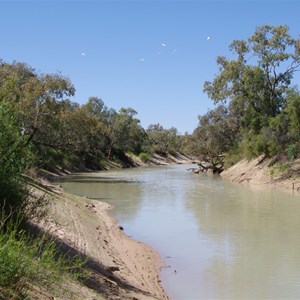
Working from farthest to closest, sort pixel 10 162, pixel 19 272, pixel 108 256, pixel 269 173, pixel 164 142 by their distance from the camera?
pixel 164 142 → pixel 269 173 → pixel 108 256 → pixel 10 162 → pixel 19 272

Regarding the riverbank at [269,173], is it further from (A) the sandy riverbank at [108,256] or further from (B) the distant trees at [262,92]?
(A) the sandy riverbank at [108,256]

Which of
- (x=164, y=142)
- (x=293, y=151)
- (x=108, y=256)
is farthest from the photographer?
(x=164, y=142)

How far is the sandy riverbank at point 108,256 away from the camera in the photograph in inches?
362

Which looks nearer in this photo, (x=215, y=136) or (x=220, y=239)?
(x=220, y=239)

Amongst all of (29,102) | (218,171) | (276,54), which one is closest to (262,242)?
(29,102)

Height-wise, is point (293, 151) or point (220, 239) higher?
point (293, 151)

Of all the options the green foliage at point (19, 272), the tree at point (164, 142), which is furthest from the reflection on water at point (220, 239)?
the tree at point (164, 142)

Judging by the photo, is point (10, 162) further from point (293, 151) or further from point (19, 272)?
point (293, 151)

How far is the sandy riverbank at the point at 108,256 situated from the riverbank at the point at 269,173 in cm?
2396

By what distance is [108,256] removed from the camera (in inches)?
545

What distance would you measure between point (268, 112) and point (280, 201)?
2158 centimetres

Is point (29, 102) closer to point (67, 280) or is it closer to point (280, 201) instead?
point (280, 201)

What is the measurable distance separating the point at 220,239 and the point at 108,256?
5908 millimetres

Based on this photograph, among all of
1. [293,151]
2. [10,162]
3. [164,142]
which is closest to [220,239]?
[10,162]
